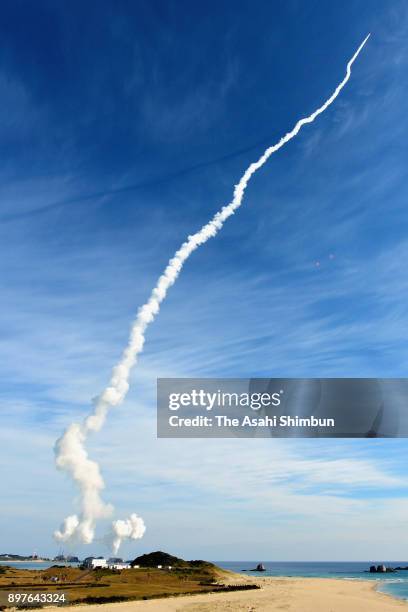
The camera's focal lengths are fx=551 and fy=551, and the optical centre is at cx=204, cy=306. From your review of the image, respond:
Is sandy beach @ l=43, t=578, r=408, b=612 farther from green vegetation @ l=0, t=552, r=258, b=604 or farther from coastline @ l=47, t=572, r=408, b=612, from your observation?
green vegetation @ l=0, t=552, r=258, b=604

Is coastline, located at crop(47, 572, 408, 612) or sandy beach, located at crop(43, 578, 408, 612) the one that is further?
sandy beach, located at crop(43, 578, 408, 612)

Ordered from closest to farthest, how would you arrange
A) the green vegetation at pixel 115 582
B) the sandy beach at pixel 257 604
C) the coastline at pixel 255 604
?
the coastline at pixel 255 604 → the sandy beach at pixel 257 604 → the green vegetation at pixel 115 582

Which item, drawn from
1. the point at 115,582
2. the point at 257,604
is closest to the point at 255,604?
the point at 257,604

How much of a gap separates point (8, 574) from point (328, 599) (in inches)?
2872

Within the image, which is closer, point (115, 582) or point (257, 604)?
point (257, 604)

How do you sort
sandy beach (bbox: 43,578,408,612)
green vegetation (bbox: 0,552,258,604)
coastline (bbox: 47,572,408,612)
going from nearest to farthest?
coastline (bbox: 47,572,408,612), sandy beach (bbox: 43,578,408,612), green vegetation (bbox: 0,552,258,604)

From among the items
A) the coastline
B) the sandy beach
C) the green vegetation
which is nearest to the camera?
the coastline

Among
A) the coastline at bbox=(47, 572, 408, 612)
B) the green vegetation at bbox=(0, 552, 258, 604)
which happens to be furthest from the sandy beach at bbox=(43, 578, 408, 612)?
the green vegetation at bbox=(0, 552, 258, 604)

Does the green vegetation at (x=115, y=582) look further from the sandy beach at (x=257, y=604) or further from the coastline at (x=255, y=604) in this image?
the sandy beach at (x=257, y=604)

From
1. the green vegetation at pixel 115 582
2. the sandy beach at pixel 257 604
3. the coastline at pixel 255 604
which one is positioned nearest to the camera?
the coastline at pixel 255 604

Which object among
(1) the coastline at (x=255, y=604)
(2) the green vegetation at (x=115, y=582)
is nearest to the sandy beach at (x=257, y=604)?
(1) the coastline at (x=255, y=604)

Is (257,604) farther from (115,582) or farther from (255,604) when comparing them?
(115,582)

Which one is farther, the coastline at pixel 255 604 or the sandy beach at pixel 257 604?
the sandy beach at pixel 257 604

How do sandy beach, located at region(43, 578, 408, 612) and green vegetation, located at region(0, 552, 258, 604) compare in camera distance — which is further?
green vegetation, located at region(0, 552, 258, 604)
